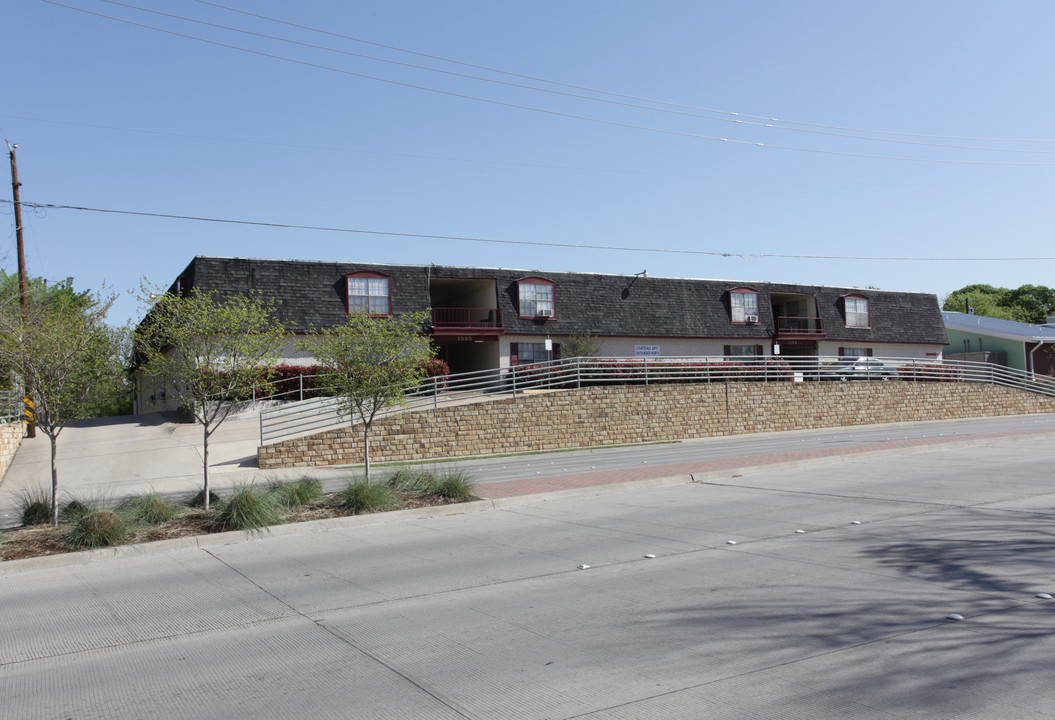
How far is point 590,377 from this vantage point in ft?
96.7

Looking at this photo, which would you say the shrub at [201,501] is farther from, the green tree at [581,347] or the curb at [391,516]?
the green tree at [581,347]

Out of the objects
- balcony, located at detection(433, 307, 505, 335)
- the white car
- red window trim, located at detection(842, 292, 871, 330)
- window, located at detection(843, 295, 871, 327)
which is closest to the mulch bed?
balcony, located at detection(433, 307, 505, 335)

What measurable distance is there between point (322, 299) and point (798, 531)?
2569cm

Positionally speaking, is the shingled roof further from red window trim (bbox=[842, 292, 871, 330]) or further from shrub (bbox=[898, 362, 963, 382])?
shrub (bbox=[898, 362, 963, 382])

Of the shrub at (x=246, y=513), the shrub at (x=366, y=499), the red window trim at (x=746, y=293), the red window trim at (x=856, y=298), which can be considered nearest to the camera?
the shrub at (x=246, y=513)

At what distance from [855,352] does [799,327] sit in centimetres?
368

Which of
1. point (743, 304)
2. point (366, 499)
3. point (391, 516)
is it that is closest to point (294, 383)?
point (366, 499)

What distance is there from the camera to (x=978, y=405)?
1537 inches

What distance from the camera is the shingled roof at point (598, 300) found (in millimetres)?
31463

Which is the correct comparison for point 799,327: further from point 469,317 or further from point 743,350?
point 469,317

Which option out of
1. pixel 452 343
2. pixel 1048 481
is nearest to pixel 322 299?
pixel 452 343

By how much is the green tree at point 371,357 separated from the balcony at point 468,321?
60.2ft

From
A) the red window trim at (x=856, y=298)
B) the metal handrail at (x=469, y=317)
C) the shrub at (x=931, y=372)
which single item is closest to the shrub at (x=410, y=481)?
the metal handrail at (x=469, y=317)

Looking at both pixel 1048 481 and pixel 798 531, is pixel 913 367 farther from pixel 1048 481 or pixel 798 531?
pixel 798 531
